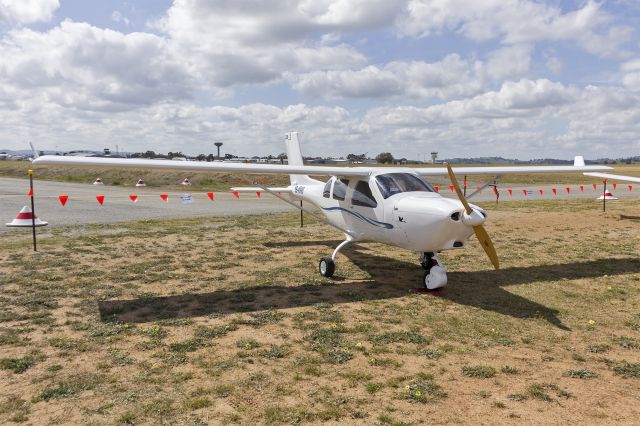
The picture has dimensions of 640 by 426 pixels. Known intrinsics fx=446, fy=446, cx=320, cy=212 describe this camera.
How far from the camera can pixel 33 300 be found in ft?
28.2

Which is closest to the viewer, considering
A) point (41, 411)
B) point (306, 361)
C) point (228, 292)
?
point (41, 411)

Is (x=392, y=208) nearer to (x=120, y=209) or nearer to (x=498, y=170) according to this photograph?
(x=498, y=170)

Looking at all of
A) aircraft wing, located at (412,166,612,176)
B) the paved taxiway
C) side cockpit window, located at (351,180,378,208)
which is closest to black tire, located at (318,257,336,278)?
side cockpit window, located at (351,180,378,208)

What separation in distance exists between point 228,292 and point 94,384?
415cm

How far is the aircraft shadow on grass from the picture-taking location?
823 cm

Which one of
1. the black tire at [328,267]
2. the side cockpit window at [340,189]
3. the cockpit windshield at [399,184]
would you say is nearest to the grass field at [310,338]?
the black tire at [328,267]

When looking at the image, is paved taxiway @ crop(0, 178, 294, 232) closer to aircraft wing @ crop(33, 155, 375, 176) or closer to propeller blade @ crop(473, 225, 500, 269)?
aircraft wing @ crop(33, 155, 375, 176)

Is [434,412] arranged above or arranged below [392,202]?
below

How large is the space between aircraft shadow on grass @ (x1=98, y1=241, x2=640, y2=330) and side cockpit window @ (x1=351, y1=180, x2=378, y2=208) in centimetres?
186

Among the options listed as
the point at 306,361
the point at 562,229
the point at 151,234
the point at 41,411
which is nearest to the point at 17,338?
the point at 41,411

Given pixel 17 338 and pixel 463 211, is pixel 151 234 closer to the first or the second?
pixel 17 338

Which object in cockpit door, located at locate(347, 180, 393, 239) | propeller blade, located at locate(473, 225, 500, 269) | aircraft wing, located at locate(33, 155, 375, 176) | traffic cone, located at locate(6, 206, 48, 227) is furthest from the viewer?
traffic cone, located at locate(6, 206, 48, 227)

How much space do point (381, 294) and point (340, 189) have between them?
3301 millimetres

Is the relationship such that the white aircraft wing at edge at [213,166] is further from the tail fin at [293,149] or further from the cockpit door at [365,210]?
the tail fin at [293,149]
